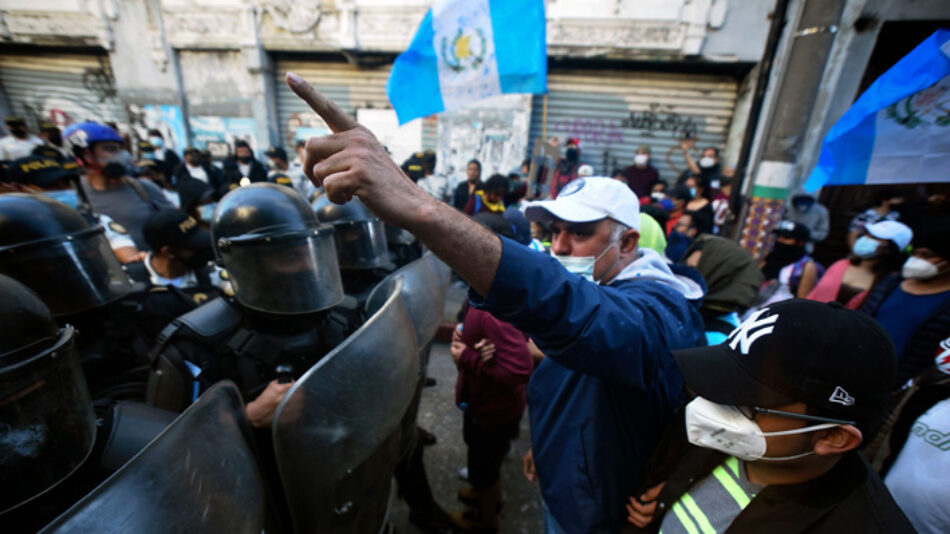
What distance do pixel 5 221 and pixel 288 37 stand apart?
1052cm

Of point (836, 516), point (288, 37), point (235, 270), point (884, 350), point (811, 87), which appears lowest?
→ point (836, 516)

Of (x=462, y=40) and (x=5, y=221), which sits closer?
(x=5, y=221)

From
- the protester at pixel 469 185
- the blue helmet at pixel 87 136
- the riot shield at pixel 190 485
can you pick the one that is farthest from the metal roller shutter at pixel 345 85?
the riot shield at pixel 190 485

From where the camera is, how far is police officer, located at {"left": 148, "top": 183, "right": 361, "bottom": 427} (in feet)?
5.15

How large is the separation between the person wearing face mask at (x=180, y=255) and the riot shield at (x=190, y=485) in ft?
6.09

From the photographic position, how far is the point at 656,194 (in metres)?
7.64

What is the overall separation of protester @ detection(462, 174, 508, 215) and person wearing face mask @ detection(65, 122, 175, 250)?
4.20m

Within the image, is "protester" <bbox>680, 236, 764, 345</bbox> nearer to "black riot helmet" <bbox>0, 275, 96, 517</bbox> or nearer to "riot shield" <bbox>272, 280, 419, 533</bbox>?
"riot shield" <bbox>272, 280, 419, 533</bbox>

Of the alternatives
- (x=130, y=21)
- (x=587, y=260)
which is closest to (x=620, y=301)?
(x=587, y=260)

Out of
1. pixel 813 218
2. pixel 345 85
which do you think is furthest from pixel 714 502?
pixel 345 85

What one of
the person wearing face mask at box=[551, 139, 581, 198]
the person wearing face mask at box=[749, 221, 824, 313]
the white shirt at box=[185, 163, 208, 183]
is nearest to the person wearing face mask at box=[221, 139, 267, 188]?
the white shirt at box=[185, 163, 208, 183]

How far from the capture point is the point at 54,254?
66.1 inches

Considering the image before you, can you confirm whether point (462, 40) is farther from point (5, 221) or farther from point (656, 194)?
point (656, 194)

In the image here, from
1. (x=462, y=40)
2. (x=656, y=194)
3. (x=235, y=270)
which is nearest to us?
A: (x=235, y=270)
